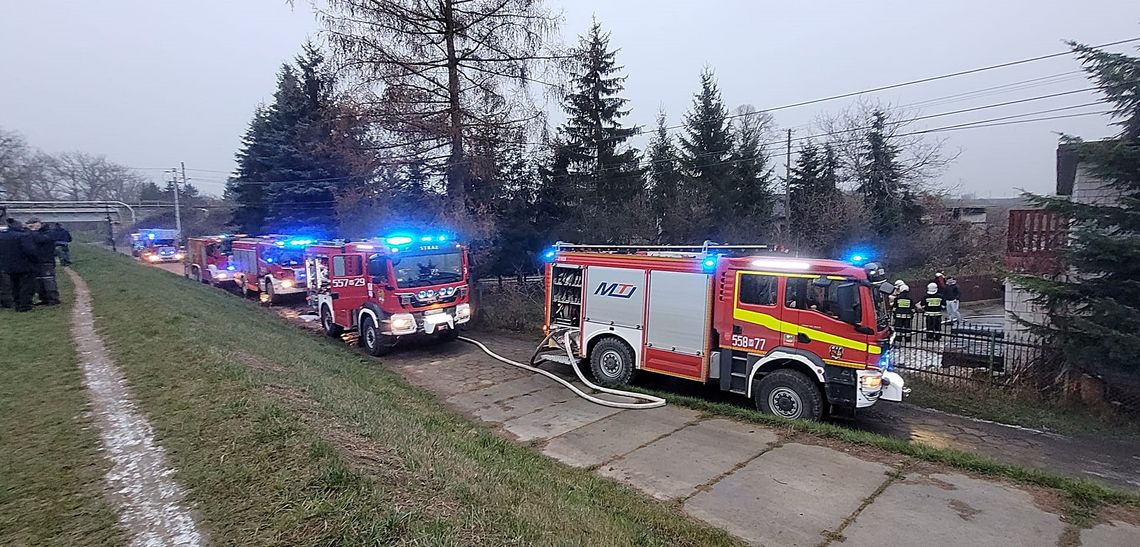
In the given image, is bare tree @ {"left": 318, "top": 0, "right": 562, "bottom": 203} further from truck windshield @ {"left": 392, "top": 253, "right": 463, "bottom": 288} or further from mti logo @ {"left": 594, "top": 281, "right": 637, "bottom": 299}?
mti logo @ {"left": 594, "top": 281, "right": 637, "bottom": 299}

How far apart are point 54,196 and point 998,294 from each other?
9382 cm

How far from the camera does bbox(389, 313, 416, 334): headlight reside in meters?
12.3

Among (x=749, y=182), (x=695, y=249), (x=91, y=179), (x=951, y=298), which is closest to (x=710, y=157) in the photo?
(x=749, y=182)

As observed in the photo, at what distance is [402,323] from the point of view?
40.3 ft

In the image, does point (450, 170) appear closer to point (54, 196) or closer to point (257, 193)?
point (257, 193)

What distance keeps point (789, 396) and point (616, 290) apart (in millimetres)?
3581

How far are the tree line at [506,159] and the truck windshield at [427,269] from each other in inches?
102

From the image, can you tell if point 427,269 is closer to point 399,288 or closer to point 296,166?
point 399,288

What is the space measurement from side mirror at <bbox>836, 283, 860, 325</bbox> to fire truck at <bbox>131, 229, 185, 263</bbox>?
48781mm

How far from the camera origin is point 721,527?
4902 millimetres

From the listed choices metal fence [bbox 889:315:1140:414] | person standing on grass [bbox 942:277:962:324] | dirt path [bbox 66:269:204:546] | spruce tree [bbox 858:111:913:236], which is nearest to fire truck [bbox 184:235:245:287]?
dirt path [bbox 66:269:204:546]

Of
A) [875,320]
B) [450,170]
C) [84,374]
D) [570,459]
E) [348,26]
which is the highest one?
[348,26]

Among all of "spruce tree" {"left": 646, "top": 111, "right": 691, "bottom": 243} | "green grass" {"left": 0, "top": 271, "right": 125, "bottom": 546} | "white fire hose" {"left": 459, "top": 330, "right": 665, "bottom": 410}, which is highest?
"spruce tree" {"left": 646, "top": 111, "right": 691, "bottom": 243}

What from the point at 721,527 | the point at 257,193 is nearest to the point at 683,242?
the point at 721,527
